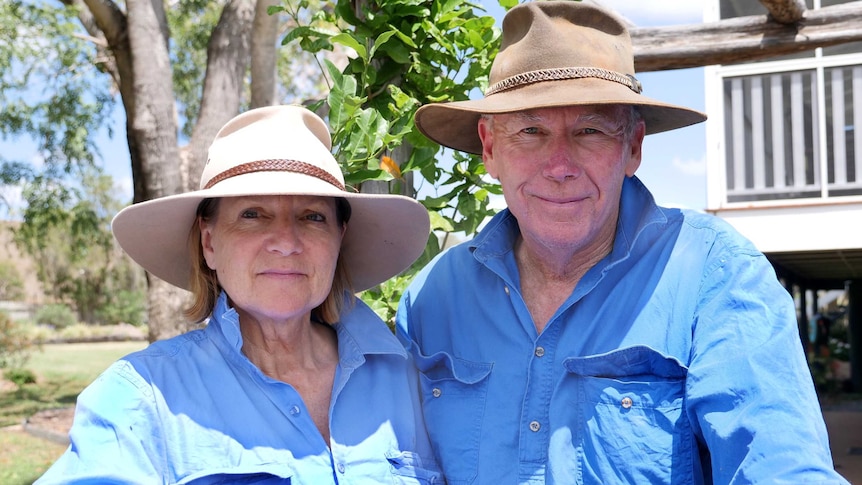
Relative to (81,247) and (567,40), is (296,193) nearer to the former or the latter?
(567,40)

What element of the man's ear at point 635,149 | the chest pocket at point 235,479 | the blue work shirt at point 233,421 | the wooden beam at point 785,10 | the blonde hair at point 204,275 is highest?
→ the wooden beam at point 785,10

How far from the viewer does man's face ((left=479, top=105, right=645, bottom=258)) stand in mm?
2131

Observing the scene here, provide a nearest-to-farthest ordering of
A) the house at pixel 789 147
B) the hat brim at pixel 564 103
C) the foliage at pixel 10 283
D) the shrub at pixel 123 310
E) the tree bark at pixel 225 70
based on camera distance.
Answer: the hat brim at pixel 564 103, the tree bark at pixel 225 70, the house at pixel 789 147, the shrub at pixel 123 310, the foliage at pixel 10 283

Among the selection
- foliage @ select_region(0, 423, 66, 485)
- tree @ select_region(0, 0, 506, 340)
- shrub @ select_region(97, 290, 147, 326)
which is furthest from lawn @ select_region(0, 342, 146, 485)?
shrub @ select_region(97, 290, 147, 326)

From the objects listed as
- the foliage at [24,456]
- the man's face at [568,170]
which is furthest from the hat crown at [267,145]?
the foliage at [24,456]

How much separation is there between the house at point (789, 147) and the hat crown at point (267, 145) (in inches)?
298

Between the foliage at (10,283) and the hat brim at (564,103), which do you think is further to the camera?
the foliage at (10,283)

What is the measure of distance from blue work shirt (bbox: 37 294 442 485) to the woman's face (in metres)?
0.09

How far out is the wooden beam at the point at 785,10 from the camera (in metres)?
4.41

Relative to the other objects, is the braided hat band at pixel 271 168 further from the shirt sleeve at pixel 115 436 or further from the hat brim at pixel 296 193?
the shirt sleeve at pixel 115 436

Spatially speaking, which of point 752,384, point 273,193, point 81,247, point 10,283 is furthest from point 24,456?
point 10,283

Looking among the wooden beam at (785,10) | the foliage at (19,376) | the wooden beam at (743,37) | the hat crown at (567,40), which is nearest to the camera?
the hat crown at (567,40)

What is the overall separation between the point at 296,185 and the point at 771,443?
4.12ft

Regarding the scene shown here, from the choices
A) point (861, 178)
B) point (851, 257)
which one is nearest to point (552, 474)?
point (861, 178)
